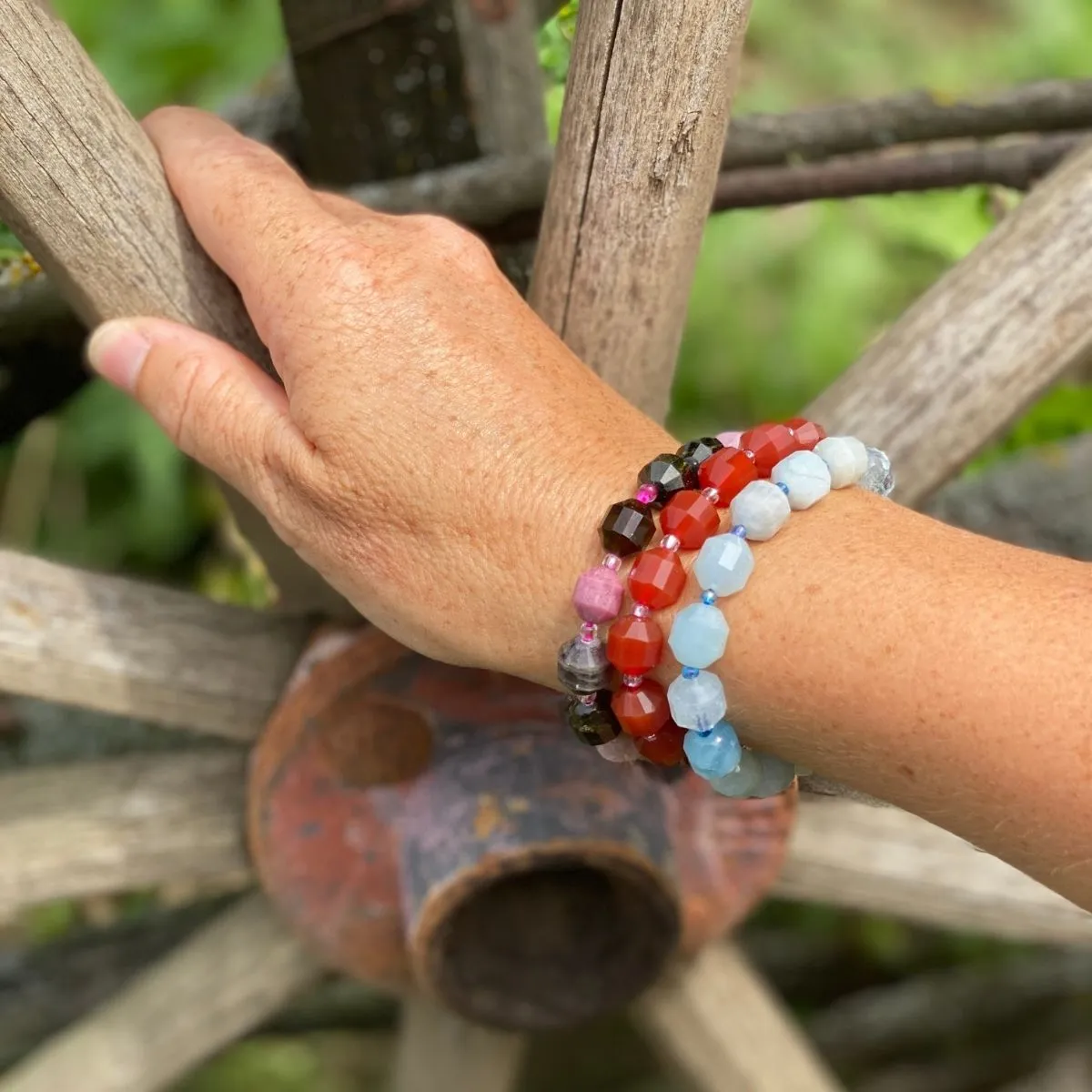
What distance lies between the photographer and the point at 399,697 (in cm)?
84

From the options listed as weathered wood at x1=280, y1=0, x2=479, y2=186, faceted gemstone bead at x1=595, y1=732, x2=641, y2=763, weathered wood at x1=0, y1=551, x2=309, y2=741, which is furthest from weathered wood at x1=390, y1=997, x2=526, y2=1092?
weathered wood at x1=280, y1=0, x2=479, y2=186

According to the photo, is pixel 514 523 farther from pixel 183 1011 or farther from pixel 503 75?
pixel 183 1011

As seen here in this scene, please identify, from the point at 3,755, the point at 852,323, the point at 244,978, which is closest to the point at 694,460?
the point at 244,978

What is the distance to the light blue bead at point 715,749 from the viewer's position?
53 centimetres

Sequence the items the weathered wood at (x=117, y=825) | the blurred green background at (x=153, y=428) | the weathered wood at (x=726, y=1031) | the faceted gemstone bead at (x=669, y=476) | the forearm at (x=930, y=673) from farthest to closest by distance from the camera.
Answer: the blurred green background at (x=153, y=428) → the weathered wood at (x=726, y=1031) → the weathered wood at (x=117, y=825) → the faceted gemstone bead at (x=669, y=476) → the forearm at (x=930, y=673)

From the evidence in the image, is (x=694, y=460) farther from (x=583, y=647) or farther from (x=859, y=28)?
(x=859, y=28)

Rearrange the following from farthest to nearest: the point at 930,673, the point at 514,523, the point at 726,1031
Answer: the point at 726,1031 → the point at 514,523 → the point at 930,673

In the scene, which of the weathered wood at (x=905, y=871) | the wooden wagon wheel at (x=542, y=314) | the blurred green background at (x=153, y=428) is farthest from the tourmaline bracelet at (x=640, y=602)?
the blurred green background at (x=153, y=428)

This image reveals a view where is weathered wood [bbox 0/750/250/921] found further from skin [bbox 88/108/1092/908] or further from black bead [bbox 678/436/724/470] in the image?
black bead [bbox 678/436/724/470]

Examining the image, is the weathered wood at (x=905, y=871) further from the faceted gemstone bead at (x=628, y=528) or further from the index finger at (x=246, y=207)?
the index finger at (x=246, y=207)

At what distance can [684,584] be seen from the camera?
21.5 inches

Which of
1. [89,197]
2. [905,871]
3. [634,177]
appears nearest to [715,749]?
[634,177]

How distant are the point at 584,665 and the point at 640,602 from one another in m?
0.04

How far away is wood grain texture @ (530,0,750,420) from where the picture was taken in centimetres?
58
